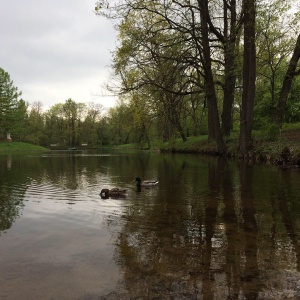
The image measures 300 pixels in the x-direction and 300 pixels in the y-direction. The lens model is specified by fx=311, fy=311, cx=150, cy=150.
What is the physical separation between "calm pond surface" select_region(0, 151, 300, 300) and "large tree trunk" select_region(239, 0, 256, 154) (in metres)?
13.7

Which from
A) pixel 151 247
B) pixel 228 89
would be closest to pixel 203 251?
pixel 151 247

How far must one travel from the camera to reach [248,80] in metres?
22.6

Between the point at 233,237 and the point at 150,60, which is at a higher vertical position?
the point at 150,60

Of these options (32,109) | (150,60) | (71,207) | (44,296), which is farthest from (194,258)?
(32,109)

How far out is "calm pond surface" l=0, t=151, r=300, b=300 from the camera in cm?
367

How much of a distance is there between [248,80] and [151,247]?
65.9 feet

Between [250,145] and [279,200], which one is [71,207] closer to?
[279,200]

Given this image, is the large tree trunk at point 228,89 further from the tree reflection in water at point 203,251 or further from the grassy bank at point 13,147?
the grassy bank at point 13,147

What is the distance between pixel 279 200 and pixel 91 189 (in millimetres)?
6302

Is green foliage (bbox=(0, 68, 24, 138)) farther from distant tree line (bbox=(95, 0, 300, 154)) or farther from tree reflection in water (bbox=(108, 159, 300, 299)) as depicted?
tree reflection in water (bbox=(108, 159, 300, 299))

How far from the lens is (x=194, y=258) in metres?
4.54

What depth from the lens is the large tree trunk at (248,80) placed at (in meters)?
21.3

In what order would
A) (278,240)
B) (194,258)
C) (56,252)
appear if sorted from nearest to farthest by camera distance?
1. (194,258)
2. (56,252)
3. (278,240)

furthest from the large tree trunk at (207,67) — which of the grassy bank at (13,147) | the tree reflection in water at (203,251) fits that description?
the grassy bank at (13,147)
